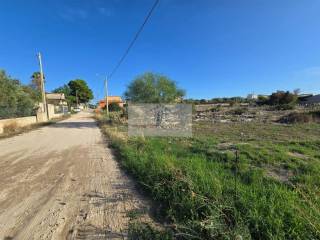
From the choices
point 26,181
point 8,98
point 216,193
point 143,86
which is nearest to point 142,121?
point 143,86

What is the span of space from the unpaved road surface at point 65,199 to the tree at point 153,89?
35.4 ft

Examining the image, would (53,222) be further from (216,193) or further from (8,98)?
(8,98)

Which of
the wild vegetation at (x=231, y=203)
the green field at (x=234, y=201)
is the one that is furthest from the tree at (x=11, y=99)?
the wild vegetation at (x=231, y=203)

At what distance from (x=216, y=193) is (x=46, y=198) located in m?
3.16

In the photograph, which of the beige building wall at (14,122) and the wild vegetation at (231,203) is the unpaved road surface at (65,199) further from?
the beige building wall at (14,122)

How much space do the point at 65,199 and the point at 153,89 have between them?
13.5 meters

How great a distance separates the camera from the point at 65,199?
352cm

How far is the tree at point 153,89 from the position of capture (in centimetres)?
1630

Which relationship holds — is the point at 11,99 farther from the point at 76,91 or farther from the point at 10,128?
the point at 76,91

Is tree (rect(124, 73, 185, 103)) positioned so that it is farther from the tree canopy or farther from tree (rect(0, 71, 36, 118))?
the tree canopy

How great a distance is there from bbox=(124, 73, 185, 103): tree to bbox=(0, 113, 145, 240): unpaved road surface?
10.8m

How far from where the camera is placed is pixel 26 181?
176 inches

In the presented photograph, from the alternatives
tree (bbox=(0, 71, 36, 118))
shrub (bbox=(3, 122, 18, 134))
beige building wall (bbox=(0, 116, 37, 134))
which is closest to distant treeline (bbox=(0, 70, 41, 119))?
tree (bbox=(0, 71, 36, 118))

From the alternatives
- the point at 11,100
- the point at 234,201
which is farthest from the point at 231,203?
the point at 11,100
